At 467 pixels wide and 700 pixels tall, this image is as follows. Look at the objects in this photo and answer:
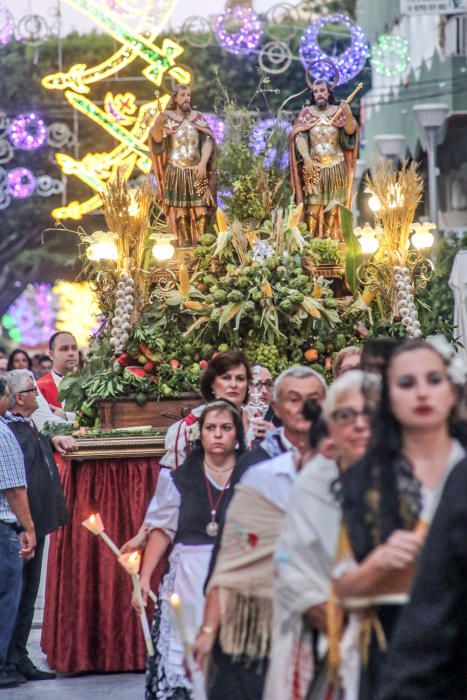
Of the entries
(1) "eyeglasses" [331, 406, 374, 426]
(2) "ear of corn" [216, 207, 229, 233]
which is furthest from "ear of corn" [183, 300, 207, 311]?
(1) "eyeglasses" [331, 406, 374, 426]

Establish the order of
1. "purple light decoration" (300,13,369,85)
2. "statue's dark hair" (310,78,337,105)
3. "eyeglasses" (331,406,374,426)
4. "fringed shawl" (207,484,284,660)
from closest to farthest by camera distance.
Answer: "eyeglasses" (331,406,374,426) < "fringed shawl" (207,484,284,660) < "statue's dark hair" (310,78,337,105) < "purple light decoration" (300,13,369,85)

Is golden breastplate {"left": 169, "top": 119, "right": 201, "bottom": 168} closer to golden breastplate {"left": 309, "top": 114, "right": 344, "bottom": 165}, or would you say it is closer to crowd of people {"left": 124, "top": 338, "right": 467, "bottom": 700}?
golden breastplate {"left": 309, "top": 114, "right": 344, "bottom": 165}

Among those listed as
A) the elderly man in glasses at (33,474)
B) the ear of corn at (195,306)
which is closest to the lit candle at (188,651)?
the elderly man in glasses at (33,474)

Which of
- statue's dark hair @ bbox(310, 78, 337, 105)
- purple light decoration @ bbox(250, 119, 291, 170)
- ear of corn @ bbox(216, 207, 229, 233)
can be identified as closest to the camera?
ear of corn @ bbox(216, 207, 229, 233)

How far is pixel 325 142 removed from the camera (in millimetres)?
12164

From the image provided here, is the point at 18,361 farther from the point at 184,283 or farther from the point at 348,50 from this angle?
the point at 348,50

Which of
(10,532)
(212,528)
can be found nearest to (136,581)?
(212,528)

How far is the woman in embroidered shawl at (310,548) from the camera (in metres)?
4.78

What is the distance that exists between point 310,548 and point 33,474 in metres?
5.82

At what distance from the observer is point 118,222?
11.6 metres

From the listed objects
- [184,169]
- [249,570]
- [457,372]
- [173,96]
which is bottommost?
[249,570]

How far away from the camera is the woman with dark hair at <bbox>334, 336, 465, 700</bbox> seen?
449 cm

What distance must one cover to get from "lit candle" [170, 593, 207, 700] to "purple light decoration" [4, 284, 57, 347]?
47.8 m

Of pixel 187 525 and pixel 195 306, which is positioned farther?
pixel 195 306
